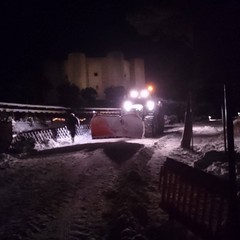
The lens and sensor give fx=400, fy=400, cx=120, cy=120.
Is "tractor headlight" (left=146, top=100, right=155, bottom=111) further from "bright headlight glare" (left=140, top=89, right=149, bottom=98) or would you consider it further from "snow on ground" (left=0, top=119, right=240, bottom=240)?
"snow on ground" (left=0, top=119, right=240, bottom=240)

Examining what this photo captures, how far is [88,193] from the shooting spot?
10422 mm

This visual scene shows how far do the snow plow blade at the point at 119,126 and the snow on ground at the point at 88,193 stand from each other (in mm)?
4975

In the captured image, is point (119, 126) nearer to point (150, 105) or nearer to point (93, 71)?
point (150, 105)

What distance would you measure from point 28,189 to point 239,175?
227 inches

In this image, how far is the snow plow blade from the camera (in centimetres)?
2294

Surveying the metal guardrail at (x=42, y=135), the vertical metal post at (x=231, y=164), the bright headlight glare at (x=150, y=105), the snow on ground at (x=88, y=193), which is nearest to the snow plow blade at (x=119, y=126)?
the metal guardrail at (x=42, y=135)

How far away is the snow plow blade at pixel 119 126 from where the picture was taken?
75.3ft

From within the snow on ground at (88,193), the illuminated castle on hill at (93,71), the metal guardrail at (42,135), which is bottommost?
the snow on ground at (88,193)

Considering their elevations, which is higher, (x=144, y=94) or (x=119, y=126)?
(x=144, y=94)

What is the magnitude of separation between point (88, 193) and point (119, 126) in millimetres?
12821

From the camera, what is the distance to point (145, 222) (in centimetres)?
805

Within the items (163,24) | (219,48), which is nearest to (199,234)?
(219,48)

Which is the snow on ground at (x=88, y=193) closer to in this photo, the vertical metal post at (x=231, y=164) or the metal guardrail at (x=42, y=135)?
the vertical metal post at (x=231, y=164)

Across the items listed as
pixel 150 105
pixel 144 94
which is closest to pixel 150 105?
pixel 150 105
